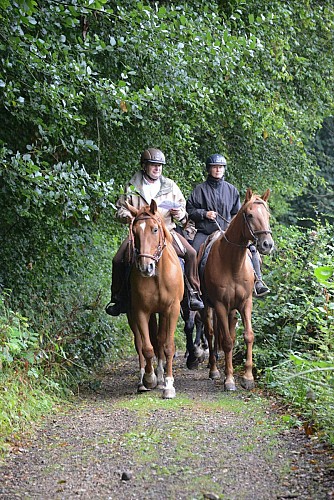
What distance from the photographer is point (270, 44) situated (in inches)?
597

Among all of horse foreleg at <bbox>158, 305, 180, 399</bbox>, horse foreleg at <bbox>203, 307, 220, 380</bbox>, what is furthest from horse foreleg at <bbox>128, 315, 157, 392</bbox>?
horse foreleg at <bbox>203, 307, 220, 380</bbox>

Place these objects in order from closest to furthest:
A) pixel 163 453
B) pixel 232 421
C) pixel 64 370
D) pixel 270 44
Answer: pixel 163 453 < pixel 232 421 < pixel 64 370 < pixel 270 44

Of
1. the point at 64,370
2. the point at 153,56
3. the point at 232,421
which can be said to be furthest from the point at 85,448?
the point at 153,56

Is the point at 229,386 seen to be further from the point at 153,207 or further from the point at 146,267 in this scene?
the point at 153,207

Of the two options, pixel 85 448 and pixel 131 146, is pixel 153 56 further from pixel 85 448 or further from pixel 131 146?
pixel 85 448

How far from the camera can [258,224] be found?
32.0 ft

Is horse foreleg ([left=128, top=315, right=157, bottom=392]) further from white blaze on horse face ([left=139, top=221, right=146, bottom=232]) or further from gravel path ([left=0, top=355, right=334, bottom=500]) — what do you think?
white blaze on horse face ([left=139, top=221, right=146, bottom=232])

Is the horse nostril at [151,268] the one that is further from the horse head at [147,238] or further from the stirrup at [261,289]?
the stirrup at [261,289]

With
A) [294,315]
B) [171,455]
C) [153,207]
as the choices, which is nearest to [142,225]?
[153,207]

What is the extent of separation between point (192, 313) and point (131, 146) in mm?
2692

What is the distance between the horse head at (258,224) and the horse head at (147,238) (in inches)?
41.4

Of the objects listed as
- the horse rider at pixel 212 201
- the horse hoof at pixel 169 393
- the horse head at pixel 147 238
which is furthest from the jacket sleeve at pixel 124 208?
the horse hoof at pixel 169 393

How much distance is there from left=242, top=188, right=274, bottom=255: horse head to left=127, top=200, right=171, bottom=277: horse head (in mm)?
1052

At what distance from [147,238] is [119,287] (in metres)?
1.51
